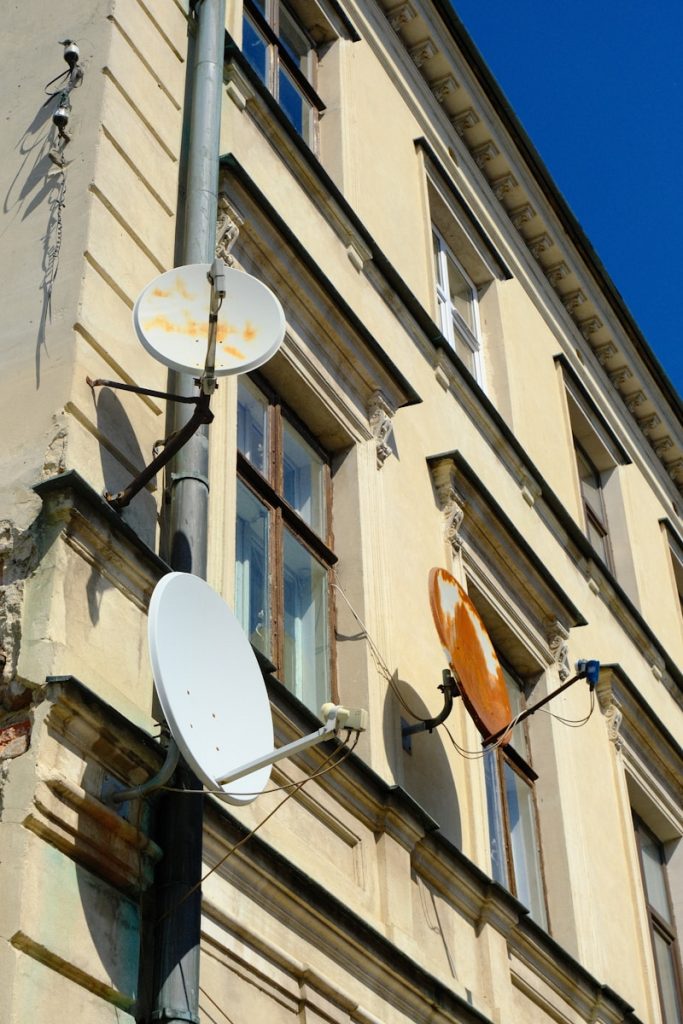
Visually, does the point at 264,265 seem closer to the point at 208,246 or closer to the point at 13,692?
the point at 208,246

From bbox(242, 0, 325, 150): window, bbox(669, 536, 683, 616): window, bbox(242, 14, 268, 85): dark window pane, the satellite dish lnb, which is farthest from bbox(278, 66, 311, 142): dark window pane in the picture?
bbox(669, 536, 683, 616): window

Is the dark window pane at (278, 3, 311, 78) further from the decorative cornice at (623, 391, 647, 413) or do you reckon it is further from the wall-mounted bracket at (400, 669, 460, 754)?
the decorative cornice at (623, 391, 647, 413)

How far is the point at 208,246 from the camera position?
8.35 metres

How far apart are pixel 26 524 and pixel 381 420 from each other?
13.4 feet

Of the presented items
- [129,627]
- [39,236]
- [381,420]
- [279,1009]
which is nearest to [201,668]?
[129,627]

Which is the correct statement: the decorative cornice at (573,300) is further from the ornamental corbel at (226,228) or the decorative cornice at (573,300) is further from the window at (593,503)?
the ornamental corbel at (226,228)

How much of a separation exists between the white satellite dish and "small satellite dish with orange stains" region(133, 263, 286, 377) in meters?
1.14

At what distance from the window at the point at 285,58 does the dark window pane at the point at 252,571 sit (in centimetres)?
371

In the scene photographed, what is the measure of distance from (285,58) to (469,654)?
5.14 metres

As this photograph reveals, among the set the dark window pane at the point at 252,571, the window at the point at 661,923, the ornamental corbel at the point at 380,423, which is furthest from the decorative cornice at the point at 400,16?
the window at the point at 661,923

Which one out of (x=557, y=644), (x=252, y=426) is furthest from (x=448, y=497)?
(x=252, y=426)

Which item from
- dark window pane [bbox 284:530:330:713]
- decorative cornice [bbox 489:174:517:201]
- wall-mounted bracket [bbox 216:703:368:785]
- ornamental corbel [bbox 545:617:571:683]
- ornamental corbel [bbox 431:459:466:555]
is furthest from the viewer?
decorative cornice [bbox 489:174:517:201]

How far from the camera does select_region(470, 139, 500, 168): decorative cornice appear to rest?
52.5 feet

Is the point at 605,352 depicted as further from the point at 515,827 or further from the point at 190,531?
the point at 190,531
